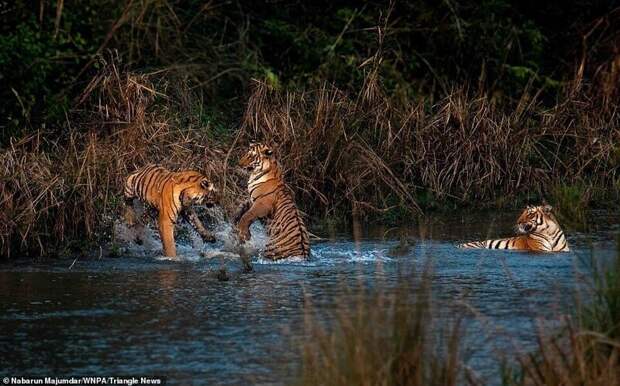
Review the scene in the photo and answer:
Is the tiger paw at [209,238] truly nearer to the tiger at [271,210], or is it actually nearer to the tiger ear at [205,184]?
the tiger at [271,210]

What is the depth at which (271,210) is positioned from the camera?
40.3ft

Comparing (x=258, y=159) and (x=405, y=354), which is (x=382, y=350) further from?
(x=258, y=159)

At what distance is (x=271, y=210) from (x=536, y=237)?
247cm

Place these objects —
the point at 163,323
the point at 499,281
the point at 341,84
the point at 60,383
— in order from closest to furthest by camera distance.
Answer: the point at 60,383
the point at 163,323
the point at 499,281
the point at 341,84

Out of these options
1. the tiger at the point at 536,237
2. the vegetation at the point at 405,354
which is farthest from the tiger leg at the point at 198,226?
the vegetation at the point at 405,354

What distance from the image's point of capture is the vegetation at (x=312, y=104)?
1347 cm

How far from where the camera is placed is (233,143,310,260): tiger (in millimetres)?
11719

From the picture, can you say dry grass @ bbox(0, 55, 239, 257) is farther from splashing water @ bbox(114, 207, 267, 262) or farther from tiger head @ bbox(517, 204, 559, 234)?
tiger head @ bbox(517, 204, 559, 234)

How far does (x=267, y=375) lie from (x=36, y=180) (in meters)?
5.59

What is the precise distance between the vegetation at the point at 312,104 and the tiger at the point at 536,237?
1.61m

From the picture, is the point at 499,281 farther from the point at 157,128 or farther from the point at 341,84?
the point at 341,84

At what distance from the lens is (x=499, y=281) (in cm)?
1057

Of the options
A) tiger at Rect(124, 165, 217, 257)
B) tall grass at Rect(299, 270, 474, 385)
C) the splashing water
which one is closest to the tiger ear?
tiger at Rect(124, 165, 217, 257)

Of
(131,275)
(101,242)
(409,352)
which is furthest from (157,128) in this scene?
(409,352)
